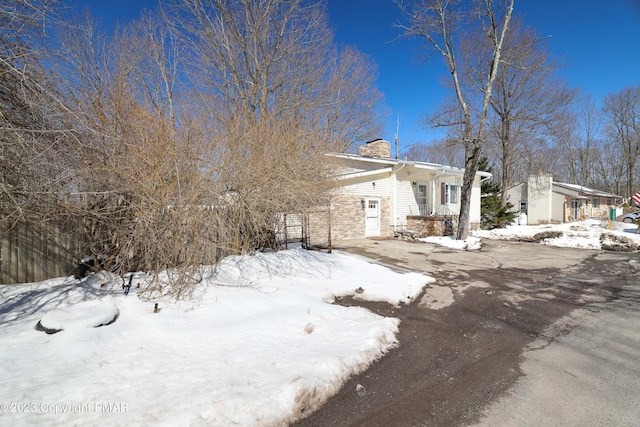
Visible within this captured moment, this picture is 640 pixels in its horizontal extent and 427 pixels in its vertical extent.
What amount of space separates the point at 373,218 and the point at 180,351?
12064 mm

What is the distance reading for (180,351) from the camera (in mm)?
3076

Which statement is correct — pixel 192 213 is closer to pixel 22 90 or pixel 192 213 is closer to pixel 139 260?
pixel 139 260

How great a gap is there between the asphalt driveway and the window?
10.6m

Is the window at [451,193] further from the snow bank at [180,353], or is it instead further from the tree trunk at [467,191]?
the snow bank at [180,353]

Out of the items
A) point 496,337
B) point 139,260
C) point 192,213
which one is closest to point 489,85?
point 496,337

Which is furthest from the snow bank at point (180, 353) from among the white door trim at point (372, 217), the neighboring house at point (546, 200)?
the neighboring house at point (546, 200)

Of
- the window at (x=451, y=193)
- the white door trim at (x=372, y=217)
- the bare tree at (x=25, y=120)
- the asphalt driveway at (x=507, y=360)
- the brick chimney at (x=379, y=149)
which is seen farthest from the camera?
the window at (x=451, y=193)

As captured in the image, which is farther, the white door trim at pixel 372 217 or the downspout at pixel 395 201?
the downspout at pixel 395 201

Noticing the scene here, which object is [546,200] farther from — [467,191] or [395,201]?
[395,201]

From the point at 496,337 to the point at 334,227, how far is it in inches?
365

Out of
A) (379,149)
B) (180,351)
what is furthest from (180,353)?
(379,149)

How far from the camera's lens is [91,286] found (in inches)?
175

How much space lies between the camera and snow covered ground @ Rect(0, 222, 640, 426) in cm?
225

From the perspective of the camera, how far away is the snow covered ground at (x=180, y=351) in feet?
7.39
